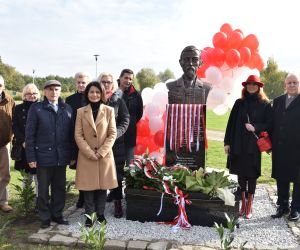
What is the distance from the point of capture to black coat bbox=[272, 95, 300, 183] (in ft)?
16.5

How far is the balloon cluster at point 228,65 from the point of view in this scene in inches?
300

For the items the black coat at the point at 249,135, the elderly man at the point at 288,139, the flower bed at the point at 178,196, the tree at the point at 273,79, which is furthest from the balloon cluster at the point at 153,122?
the tree at the point at 273,79

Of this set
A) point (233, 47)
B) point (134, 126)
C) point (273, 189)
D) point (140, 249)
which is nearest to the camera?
point (140, 249)

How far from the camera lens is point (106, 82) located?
193 inches

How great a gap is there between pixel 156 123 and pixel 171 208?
2.05 metres

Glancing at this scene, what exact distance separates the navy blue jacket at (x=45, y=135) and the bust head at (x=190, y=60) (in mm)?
2009

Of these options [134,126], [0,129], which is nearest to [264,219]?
[134,126]

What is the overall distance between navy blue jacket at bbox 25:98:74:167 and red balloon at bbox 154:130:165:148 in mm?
2497

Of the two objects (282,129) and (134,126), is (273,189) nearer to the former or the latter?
(282,129)

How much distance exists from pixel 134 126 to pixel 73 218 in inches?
69.4

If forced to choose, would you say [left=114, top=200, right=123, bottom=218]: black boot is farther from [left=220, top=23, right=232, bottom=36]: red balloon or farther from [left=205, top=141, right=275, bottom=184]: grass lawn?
[left=220, top=23, right=232, bottom=36]: red balloon

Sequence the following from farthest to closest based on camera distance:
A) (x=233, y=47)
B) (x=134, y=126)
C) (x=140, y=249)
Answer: (x=233, y=47) → (x=134, y=126) → (x=140, y=249)

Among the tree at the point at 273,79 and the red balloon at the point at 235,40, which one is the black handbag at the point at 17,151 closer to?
the red balloon at the point at 235,40

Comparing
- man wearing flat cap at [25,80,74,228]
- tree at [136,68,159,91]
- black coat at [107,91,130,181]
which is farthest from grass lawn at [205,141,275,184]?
tree at [136,68,159,91]
